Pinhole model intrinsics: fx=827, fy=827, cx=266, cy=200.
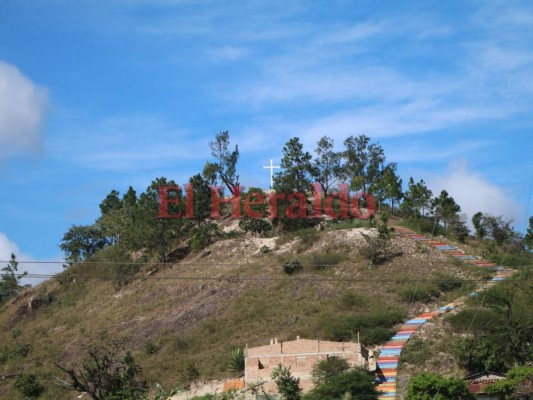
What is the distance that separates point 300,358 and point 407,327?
10.5 meters

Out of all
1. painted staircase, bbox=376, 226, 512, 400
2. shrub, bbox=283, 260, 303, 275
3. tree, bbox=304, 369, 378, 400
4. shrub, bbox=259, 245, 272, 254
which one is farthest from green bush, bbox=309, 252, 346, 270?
tree, bbox=304, 369, 378, 400

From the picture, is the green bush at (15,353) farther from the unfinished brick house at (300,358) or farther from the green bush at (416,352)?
the green bush at (416,352)

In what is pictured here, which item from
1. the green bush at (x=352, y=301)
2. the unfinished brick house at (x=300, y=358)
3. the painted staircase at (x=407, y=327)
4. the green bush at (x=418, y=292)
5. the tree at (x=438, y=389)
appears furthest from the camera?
the green bush at (x=418, y=292)

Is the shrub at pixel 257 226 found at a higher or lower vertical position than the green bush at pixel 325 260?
higher

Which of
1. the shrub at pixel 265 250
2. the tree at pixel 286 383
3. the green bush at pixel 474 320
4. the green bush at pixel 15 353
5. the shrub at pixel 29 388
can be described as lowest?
the tree at pixel 286 383

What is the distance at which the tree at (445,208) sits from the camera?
7800 cm

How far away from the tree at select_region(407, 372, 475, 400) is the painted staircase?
396cm

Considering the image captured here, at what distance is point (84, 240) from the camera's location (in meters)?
93.8

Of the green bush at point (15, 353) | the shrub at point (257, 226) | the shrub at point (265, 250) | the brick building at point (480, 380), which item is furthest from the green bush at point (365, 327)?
the green bush at point (15, 353)

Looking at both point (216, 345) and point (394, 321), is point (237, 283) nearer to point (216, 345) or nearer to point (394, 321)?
point (216, 345)

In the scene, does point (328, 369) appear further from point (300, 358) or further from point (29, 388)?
point (29, 388)

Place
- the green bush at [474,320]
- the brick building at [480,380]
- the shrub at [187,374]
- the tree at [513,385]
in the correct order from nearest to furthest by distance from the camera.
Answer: the tree at [513,385] < the brick building at [480,380] < the green bush at [474,320] < the shrub at [187,374]

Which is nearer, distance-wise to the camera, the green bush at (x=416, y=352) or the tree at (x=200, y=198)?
the green bush at (x=416, y=352)

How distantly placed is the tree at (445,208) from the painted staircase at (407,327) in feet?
18.4
